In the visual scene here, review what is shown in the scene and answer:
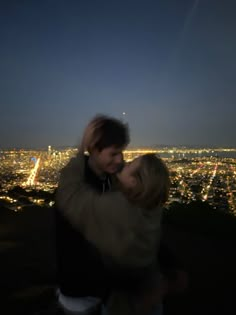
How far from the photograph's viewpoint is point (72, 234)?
1.49 meters

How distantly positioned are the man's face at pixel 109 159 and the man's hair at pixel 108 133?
0.02 m

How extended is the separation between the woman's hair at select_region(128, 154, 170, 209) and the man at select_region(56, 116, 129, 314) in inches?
8.7

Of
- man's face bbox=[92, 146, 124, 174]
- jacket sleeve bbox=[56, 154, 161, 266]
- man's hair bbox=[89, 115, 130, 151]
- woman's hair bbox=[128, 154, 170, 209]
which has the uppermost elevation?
man's hair bbox=[89, 115, 130, 151]

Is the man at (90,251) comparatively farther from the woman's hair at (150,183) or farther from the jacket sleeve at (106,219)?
the woman's hair at (150,183)

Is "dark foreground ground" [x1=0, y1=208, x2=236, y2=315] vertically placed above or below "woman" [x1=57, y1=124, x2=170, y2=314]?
below

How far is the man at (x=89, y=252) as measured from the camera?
1491 millimetres

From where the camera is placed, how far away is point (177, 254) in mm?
5312

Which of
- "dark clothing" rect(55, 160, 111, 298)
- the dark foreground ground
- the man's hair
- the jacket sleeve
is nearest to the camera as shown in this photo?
the jacket sleeve

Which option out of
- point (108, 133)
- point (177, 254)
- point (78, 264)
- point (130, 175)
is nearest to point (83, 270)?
point (78, 264)

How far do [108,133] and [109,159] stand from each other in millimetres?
148

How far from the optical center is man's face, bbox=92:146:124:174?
1.65 metres

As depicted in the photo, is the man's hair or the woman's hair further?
the man's hair

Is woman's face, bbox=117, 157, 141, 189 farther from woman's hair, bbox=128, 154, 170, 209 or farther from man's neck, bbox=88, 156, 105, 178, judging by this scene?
man's neck, bbox=88, 156, 105, 178

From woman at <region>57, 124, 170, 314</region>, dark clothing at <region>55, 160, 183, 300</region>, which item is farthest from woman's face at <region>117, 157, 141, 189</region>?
dark clothing at <region>55, 160, 183, 300</region>
